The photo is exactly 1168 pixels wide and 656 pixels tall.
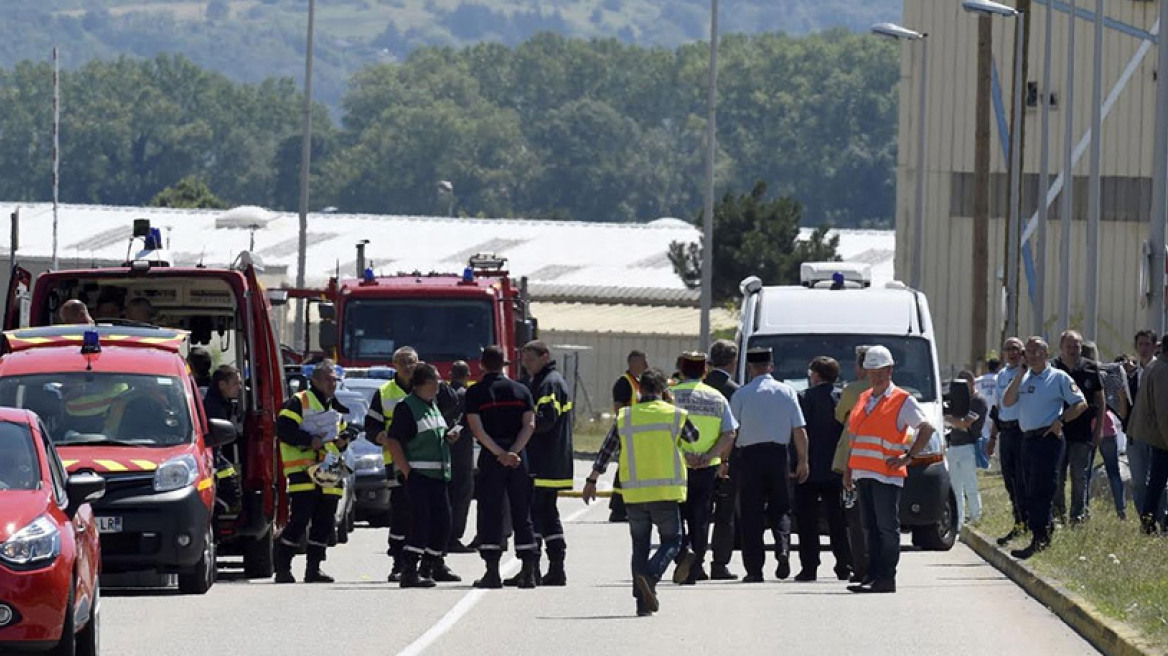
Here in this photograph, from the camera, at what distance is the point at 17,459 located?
14.5m

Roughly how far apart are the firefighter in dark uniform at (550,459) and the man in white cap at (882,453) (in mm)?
2212

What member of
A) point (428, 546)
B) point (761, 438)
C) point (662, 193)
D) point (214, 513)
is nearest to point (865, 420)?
point (761, 438)

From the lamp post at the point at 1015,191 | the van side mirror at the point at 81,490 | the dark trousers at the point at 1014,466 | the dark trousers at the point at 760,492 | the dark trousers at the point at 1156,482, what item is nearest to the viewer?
the van side mirror at the point at 81,490

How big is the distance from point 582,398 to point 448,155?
120 meters

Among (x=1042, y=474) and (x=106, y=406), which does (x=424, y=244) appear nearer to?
(x=1042, y=474)

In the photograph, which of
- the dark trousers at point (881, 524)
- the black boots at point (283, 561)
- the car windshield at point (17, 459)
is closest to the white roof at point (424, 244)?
the black boots at point (283, 561)

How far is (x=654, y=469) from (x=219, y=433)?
10.3 ft

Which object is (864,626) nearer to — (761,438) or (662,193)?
(761,438)

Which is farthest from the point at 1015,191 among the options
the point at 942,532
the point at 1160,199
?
the point at 942,532

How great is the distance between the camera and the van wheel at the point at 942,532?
24.5 m

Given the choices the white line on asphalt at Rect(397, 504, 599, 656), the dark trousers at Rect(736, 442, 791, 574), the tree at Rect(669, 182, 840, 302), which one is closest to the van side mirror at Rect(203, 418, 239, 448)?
the white line on asphalt at Rect(397, 504, 599, 656)

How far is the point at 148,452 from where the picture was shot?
18.9 meters

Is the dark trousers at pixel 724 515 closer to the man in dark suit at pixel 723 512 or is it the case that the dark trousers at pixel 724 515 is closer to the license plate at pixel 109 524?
the man in dark suit at pixel 723 512

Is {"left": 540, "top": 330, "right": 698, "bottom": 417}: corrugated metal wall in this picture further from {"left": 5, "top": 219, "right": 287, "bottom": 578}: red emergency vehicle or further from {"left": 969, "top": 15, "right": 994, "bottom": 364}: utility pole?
{"left": 5, "top": 219, "right": 287, "bottom": 578}: red emergency vehicle
